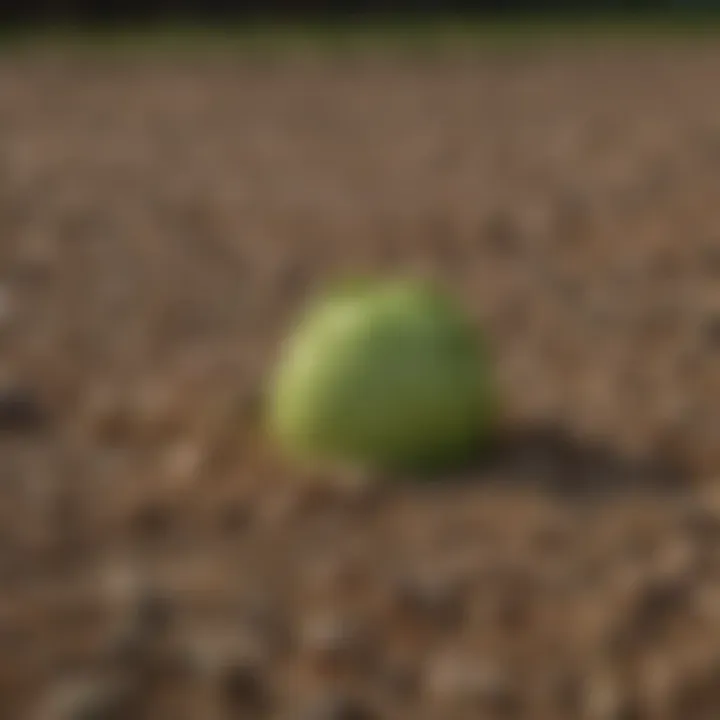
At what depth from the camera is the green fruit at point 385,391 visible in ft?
8.66

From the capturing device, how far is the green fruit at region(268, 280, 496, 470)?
264 centimetres

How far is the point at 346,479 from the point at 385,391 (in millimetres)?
176

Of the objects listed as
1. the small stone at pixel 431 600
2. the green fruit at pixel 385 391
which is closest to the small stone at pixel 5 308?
the green fruit at pixel 385 391

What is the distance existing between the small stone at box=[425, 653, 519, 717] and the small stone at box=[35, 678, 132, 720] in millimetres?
382

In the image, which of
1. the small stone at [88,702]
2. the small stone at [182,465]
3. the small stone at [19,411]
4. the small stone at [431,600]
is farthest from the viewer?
the small stone at [19,411]

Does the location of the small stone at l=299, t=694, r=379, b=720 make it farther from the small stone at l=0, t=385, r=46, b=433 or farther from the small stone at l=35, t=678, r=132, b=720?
the small stone at l=0, t=385, r=46, b=433

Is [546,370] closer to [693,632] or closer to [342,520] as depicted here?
[342,520]

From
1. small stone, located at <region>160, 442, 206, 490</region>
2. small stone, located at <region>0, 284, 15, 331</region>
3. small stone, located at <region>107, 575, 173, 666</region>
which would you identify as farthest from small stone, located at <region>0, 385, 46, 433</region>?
small stone, located at <region>107, 575, 173, 666</region>

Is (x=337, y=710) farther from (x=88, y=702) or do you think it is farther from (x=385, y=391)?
(x=385, y=391)

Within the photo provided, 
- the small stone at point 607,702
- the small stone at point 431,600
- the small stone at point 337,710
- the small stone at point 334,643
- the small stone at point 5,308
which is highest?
the small stone at point 5,308

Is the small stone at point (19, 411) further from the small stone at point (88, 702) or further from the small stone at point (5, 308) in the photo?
the small stone at point (88, 702)

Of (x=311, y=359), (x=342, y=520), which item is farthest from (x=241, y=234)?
(x=342, y=520)

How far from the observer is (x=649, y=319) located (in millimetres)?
3633

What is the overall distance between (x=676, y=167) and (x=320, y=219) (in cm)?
150
